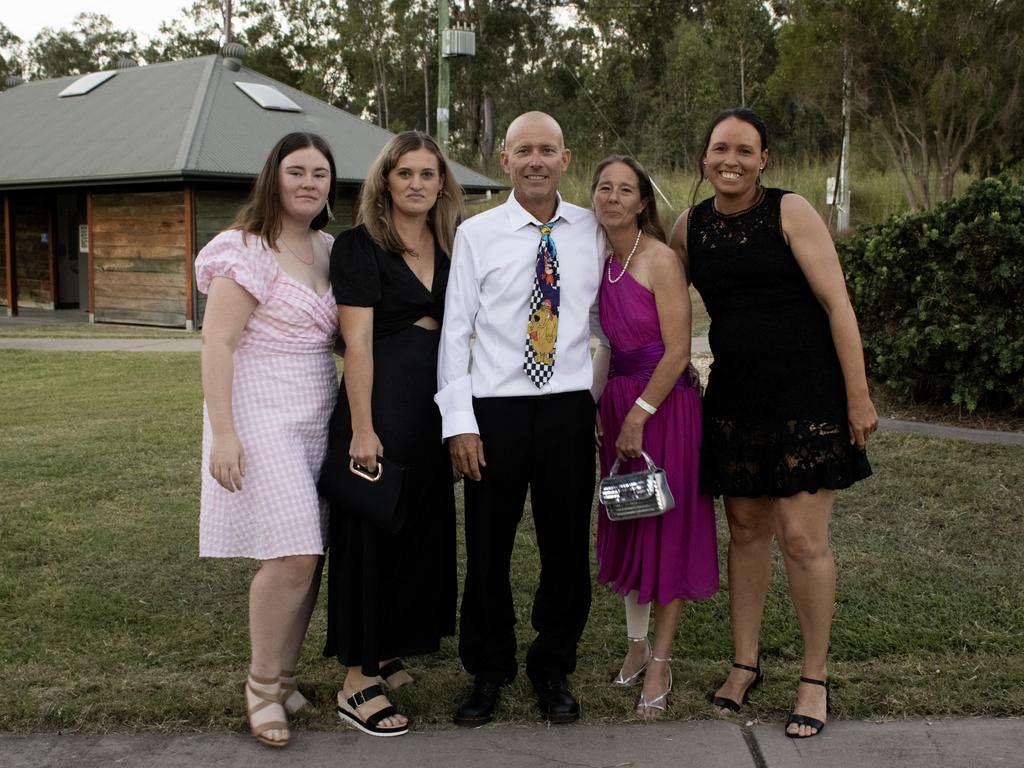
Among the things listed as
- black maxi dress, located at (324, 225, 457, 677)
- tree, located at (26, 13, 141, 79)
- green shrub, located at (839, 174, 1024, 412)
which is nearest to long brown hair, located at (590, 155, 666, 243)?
black maxi dress, located at (324, 225, 457, 677)

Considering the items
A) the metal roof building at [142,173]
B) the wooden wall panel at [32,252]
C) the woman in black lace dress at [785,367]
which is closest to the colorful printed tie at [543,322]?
the woman in black lace dress at [785,367]

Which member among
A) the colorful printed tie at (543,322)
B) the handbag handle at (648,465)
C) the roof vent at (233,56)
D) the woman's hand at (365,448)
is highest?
the roof vent at (233,56)

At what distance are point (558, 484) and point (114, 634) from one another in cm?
196

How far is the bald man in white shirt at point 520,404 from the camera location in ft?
11.0

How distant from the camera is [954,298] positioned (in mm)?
7156

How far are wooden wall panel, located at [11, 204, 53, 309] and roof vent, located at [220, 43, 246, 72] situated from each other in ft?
15.2

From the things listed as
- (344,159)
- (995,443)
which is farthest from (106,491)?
(344,159)

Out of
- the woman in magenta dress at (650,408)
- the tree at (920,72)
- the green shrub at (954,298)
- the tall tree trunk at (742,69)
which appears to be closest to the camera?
the woman in magenta dress at (650,408)

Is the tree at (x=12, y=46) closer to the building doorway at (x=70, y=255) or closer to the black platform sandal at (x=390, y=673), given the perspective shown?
the building doorway at (x=70, y=255)

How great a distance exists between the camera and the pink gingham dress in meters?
3.30

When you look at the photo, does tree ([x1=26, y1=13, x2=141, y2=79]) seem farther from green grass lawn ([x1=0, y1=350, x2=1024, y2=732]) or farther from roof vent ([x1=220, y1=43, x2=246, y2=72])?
green grass lawn ([x1=0, y1=350, x2=1024, y2=732])

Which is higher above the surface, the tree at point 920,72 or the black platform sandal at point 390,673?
the tree at point 920,72

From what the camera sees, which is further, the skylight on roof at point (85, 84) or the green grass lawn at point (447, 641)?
the skylight on roof at point (85, 84)

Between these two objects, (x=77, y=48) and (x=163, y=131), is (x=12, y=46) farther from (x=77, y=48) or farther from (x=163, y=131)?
(x=163, y=131)
